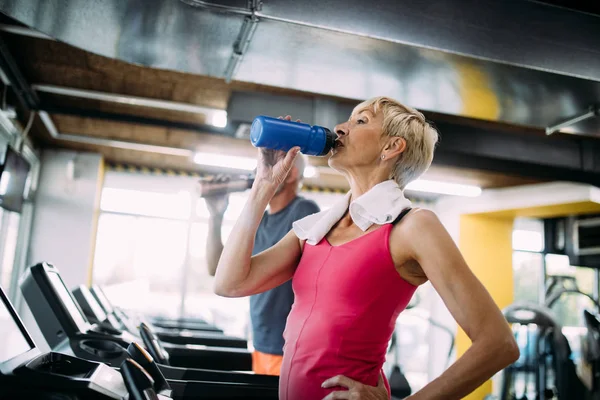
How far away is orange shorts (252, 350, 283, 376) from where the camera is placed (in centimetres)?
235

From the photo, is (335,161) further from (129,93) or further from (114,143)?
(114,143)

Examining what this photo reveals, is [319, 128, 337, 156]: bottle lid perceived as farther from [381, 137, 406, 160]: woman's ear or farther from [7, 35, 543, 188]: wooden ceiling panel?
[7, 35, 543, 188]: wooden ceiling panel

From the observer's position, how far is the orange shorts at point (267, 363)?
2.35m

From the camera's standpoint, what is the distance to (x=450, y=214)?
9039 millimetres

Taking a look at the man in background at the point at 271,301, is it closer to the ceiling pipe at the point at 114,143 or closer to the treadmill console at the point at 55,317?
the treadmill console at the point at 55,317

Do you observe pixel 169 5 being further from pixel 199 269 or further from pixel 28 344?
pixel 199 269

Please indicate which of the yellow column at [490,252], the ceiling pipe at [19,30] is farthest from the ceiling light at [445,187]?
the ceiling pipe at [19,30]

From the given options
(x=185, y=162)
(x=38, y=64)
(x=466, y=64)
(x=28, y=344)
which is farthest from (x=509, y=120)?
(x=185, y=162)

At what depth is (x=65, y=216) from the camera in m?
7.43

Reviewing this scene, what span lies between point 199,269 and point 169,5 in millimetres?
6623

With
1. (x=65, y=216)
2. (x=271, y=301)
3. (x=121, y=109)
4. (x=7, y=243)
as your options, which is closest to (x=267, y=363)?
(x=271, y=301)

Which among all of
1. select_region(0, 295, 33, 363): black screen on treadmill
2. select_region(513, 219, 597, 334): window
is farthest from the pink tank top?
select_region(513, 219, 597, 334): window

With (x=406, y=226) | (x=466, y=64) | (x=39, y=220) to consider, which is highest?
(x=466, y=64)

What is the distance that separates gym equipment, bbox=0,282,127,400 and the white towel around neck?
56 cm
